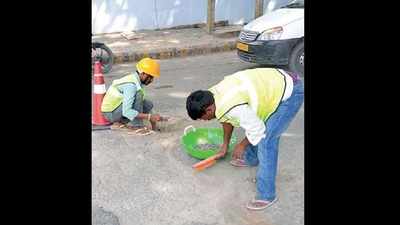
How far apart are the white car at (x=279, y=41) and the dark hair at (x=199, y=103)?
4.21 meters

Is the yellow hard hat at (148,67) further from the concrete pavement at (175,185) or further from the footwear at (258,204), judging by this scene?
the footwear at (258,204)

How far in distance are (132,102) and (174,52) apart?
16.0ft

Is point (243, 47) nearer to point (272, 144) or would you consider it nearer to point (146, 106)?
point (146, 106)

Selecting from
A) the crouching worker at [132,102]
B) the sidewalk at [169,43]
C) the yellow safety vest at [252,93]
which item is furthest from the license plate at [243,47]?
the yellow safety vest at [252,93]

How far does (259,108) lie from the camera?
388 centimetres

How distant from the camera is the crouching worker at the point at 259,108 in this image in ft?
12.3

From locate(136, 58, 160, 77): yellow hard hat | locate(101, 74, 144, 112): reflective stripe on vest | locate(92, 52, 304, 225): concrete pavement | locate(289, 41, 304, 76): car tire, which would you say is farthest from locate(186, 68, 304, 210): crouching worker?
locate(289, 41, 304, 76): car tire

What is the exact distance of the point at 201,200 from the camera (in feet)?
13.7

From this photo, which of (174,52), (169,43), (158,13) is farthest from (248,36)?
(158,13)

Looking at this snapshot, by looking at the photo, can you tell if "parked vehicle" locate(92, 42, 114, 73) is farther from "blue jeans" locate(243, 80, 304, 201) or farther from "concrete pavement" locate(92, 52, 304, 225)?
"blue jeans" locate(243, 80, 304, 201)
